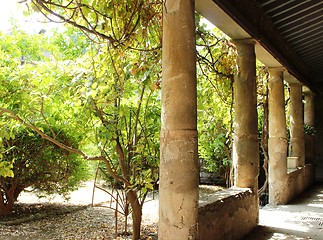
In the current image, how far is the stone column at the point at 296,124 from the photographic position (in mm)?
8477

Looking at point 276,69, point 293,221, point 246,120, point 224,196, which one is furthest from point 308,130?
point 224,196

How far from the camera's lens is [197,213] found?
2920mm

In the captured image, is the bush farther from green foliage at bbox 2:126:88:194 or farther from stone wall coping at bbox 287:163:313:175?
stone wall coping at bbox 287:163:313:175

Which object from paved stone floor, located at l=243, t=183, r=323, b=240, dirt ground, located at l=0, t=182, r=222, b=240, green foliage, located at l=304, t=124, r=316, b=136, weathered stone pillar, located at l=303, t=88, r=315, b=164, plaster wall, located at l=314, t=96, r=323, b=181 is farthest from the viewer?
plaster wall, located at l=314, t=96, r=323, b=181

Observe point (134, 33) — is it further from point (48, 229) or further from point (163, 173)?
point (48, 229)

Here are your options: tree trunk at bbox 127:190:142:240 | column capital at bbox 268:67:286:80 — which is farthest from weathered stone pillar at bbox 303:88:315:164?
tree trunk at bbox 127:190:142:240

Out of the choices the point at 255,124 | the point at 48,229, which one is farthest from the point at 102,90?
the point at 48,229

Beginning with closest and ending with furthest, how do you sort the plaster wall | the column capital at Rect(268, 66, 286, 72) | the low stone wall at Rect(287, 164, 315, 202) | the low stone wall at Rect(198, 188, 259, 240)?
the low stone wall at Rect(198, 188, 259, 240) → the column capital at Rect(268, 66, 286, 72) → the low stone wall at Rect(287, 164, 315, 202) → the plaster wall

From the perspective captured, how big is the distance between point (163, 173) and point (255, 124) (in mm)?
2406

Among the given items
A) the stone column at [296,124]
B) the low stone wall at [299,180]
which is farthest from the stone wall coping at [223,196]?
the stone column at [296,124]

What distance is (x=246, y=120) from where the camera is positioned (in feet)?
15.6

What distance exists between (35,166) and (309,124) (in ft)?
25.3

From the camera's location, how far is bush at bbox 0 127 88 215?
7.01m

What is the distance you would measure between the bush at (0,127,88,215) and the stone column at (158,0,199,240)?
4.65 meters
